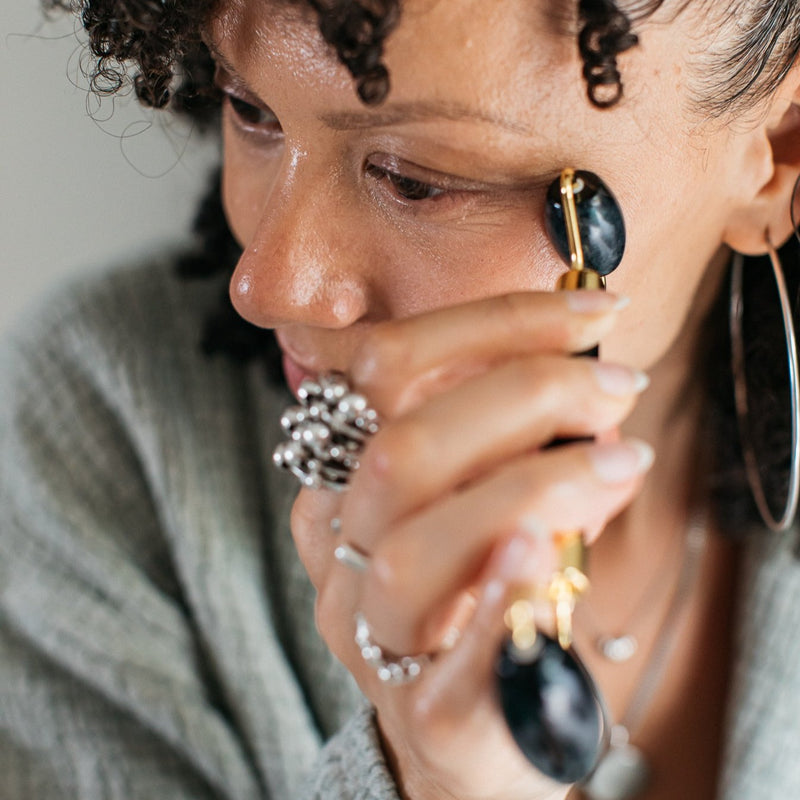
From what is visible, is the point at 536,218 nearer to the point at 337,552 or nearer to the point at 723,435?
the point at 337,552

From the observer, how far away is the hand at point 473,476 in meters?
0.55

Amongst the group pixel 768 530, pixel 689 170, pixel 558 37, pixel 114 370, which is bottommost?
pixel 768 530

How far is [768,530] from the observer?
1.11m

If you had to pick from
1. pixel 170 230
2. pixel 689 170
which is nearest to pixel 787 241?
pixel 689 170

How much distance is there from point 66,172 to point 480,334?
3.11 feet

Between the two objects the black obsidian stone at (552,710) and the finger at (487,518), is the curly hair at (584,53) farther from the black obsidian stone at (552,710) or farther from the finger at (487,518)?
the black obsidian stone at (552,710)

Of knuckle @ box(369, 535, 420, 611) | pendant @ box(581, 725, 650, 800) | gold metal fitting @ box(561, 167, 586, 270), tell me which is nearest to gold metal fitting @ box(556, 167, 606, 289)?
gold metal fitting @ box(561, 167, 586, 270)

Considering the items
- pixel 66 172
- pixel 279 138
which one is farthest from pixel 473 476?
pixel 66 172

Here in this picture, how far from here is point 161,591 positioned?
3.75 feet

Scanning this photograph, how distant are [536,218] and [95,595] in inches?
26.2

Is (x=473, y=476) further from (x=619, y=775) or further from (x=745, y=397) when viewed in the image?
(x=619, y=775)

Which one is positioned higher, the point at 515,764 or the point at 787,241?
the point at 787,241

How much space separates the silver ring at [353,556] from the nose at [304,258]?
0.61ft

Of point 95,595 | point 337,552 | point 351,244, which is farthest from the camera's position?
point 95,595
